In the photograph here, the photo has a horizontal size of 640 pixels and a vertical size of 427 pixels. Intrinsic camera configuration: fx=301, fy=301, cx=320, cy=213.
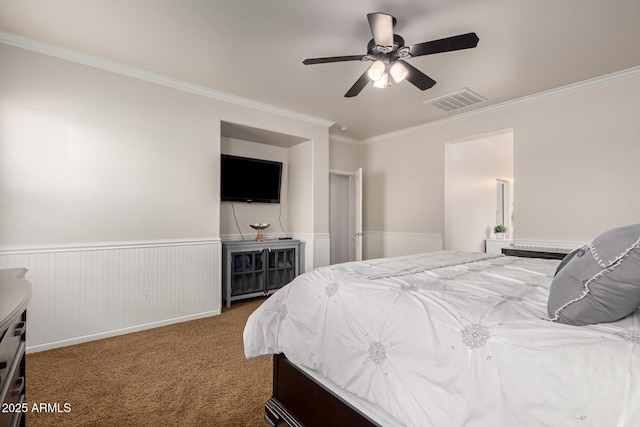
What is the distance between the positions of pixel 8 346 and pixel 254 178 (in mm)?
3551

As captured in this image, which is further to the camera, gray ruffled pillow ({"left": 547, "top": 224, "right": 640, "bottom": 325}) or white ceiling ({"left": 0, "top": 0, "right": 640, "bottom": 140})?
white ceiling ({"left": 0, "top": 0, "right": 640, "bottom": 140})

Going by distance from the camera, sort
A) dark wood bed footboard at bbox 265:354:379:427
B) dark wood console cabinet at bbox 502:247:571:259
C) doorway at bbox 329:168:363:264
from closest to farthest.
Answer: dark wood bed footboard at bbox 265:354:379:427
dark wood console cabinet at bbox 502:247:571:259
doorway at bbox 329:168:363:264

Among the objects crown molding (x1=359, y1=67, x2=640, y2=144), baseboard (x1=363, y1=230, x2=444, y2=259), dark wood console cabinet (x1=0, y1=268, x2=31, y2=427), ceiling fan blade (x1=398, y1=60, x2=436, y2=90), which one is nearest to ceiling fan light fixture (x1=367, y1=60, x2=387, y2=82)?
ceiling fan blade (x1=398, y1=60, x2=436, y2=90)

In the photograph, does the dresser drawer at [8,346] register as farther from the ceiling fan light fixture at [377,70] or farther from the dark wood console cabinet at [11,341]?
the ceiling fan light fixture at [377,70]

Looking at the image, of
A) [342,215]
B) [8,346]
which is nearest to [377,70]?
[8,346]

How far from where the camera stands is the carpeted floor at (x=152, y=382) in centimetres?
175

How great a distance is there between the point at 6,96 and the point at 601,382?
400 cm

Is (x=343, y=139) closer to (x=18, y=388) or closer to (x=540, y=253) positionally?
(x=540, y=253)

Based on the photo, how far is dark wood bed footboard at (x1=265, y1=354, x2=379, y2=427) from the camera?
4.31 ft

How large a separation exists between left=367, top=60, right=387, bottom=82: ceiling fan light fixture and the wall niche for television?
207cm

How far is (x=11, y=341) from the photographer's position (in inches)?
39.9

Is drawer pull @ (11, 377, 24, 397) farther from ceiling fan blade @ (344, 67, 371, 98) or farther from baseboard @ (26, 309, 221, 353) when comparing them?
ceiling fan blade @ (344, 67, 371, 98)

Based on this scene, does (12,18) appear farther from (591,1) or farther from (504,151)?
(504,151)

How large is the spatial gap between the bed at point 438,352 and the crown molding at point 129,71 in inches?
A: 109
